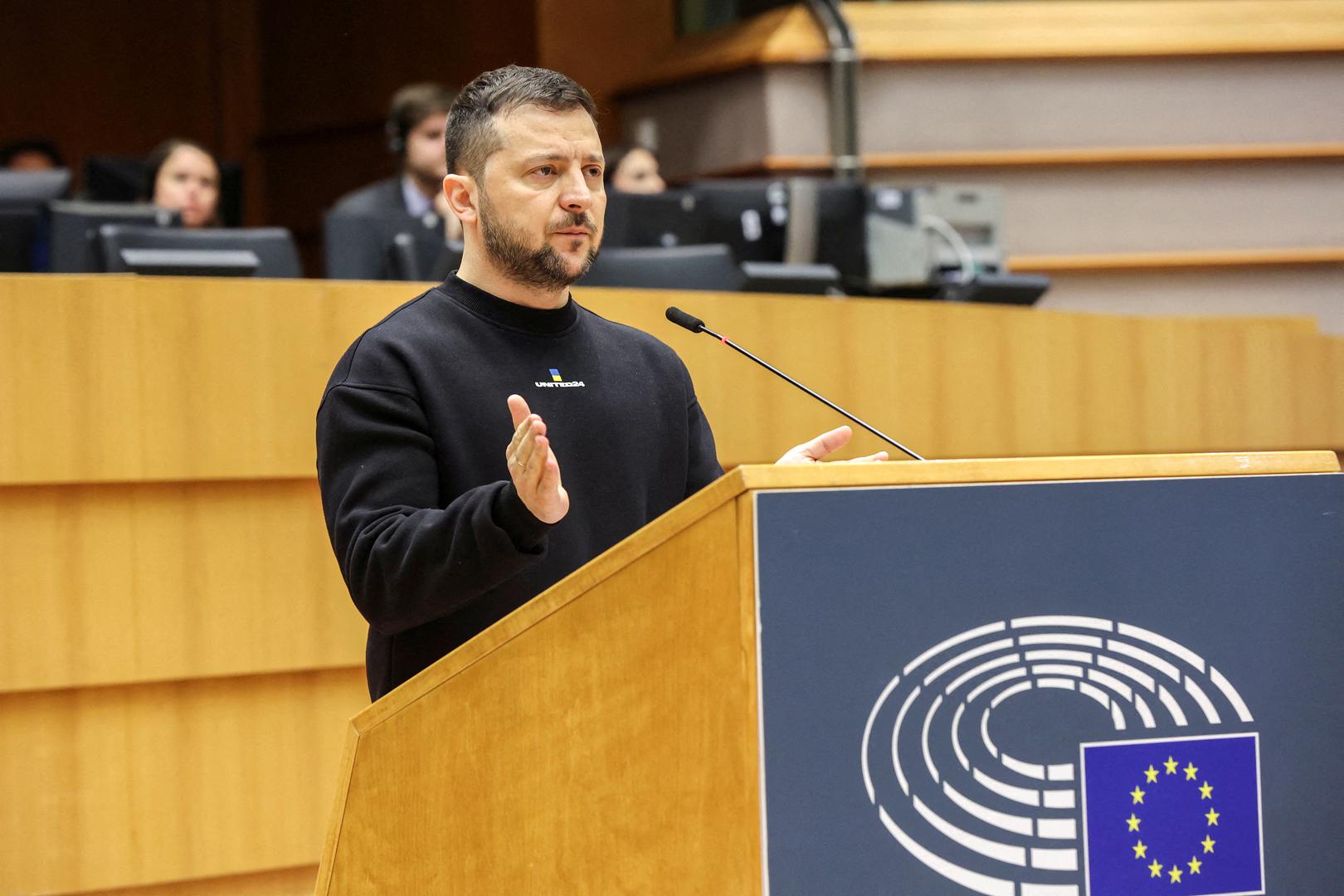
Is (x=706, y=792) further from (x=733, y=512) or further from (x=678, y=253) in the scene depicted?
(x=678, y=253)

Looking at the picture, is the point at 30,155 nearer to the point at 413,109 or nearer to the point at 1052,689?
the point at 413,109

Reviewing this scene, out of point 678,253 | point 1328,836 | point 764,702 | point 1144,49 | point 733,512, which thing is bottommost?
point 1328,836

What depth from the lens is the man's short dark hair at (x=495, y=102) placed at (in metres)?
1.26

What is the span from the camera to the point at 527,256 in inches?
49.3

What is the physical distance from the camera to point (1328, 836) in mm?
979

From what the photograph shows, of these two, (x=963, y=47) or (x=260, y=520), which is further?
(x=963, y=47)

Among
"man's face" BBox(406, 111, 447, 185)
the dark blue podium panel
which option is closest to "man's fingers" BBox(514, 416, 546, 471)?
Result: the dark blue podium panel

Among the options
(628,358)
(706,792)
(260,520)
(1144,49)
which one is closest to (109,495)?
(260,520)

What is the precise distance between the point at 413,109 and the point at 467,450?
225 centimetres

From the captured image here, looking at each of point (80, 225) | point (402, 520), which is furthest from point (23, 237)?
point (402, 520)

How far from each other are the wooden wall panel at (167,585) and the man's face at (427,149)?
57.4 inches

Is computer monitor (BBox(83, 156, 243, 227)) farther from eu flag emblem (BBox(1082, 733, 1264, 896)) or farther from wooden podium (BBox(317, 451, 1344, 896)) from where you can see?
eu flag emblem (BBox(1082, 733, 1264, 896))

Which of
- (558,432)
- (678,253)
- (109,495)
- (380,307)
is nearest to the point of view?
(558,432)

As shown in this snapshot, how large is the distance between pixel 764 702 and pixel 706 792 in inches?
2.4
